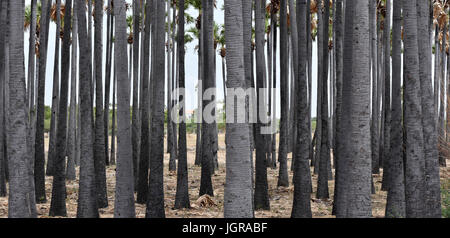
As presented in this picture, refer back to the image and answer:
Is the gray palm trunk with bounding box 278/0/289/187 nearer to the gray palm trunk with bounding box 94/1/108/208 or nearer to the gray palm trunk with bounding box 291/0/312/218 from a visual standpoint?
the gray palm trunk with bounding box 291/0/312/218

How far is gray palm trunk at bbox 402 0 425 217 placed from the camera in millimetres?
8469

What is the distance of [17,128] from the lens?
7.83m

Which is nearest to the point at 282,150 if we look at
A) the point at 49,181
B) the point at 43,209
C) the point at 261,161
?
the point at 261,161

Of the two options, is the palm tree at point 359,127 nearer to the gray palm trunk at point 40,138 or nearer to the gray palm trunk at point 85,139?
the gray palm trunk at point 85,139

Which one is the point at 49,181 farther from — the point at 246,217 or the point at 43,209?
the point at 246,217

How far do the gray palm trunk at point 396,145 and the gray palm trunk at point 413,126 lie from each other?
5.41 feet

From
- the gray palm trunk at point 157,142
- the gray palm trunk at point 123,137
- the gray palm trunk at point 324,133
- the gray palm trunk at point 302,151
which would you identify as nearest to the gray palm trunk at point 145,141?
the gray palm trunk at point 157,142

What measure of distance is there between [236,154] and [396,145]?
5935 mm

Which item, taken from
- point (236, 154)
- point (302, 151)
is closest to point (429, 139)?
point (302, 151)

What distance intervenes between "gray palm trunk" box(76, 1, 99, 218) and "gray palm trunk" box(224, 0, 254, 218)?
4.57m

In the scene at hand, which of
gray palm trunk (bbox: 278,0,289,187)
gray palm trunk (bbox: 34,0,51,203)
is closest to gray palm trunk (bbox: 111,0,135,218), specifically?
gray palm trunk (bbox: 34,0,51,203)

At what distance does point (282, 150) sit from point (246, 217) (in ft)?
36.5
